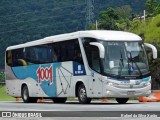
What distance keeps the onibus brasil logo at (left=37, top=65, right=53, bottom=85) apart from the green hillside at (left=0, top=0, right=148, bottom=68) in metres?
62.2

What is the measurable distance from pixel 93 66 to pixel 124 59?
141 centimetres

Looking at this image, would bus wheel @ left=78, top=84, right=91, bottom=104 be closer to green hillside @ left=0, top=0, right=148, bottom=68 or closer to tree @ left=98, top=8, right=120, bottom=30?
tree @ left=98, top=8, right=120, bottom=30

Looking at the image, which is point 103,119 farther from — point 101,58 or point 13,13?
point 13,13

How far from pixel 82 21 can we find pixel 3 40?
574 inches

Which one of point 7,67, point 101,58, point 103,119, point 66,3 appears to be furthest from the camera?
point 66,3

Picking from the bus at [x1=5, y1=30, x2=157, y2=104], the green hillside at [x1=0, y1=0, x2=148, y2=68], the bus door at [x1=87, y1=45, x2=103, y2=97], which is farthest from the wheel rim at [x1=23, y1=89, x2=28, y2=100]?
the green hillside at [x1=0, y1=0, x2=148, y2=68]

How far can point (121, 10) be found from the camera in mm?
91250

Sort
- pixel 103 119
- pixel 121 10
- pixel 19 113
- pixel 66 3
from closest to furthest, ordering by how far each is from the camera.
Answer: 1. pixel 19 113
2. pixel 103 119
3. pixel 121 10
4. pixel 66 3

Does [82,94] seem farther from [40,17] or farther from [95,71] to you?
[40,17]

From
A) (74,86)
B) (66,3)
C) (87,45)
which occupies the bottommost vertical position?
(74,86)

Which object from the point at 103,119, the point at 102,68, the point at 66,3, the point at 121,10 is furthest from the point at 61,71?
the point at 66,3

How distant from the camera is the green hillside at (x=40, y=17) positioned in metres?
91.8

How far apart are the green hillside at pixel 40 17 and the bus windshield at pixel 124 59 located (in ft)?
221

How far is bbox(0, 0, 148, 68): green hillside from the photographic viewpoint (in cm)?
9175
